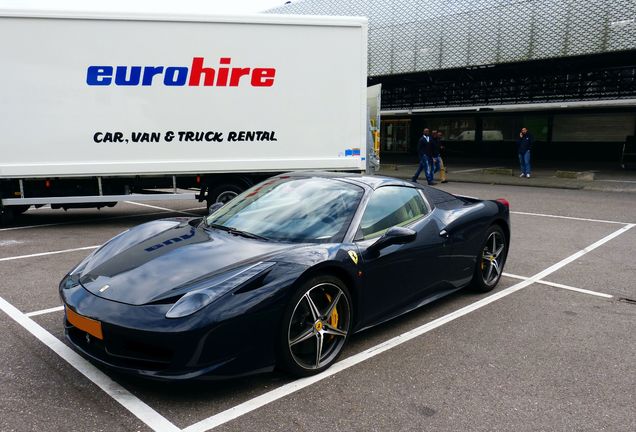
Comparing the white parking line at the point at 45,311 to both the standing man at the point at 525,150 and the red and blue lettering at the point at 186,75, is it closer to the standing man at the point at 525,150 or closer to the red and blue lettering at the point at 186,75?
the red and blue lettering at the point at 186,75

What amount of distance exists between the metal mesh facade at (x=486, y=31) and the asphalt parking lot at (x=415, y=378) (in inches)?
741

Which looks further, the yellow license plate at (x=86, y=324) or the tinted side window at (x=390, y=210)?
the tinted side window at (x=390, y=210)

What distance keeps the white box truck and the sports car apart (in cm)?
426

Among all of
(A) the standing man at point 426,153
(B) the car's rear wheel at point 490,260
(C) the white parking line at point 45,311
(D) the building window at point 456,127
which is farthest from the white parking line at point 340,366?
(D) the building window at point 456,127

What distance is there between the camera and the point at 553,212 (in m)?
10.8

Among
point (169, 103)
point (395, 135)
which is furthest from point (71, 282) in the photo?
point (395, 135)

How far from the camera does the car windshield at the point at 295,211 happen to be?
3.75 m

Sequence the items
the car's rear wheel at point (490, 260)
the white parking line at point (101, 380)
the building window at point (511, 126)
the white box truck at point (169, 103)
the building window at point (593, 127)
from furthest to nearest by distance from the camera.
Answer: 1. the building window at point (511, 126)
2. the building window at point (593, 127)
3. the white box truck at point (169, 103)
4. the car's rear wheel at point (490, 260)
5. the white parking line at point (101, 380)

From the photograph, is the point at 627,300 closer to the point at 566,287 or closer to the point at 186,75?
the point at 566,287

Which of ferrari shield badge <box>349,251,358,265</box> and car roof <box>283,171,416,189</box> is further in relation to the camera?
car roof <box>283,171,416,189</box>

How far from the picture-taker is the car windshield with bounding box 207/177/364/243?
375 cm

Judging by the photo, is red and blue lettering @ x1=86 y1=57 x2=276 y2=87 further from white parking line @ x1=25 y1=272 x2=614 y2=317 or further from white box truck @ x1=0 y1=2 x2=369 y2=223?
white parking line @ x1=25 y1=272 x2=614 y2=317

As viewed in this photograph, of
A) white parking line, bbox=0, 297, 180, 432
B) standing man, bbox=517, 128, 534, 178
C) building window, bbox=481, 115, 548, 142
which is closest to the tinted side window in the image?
white parking line, bbox=0, 297, 180, 432

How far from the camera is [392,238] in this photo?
3744 mm
